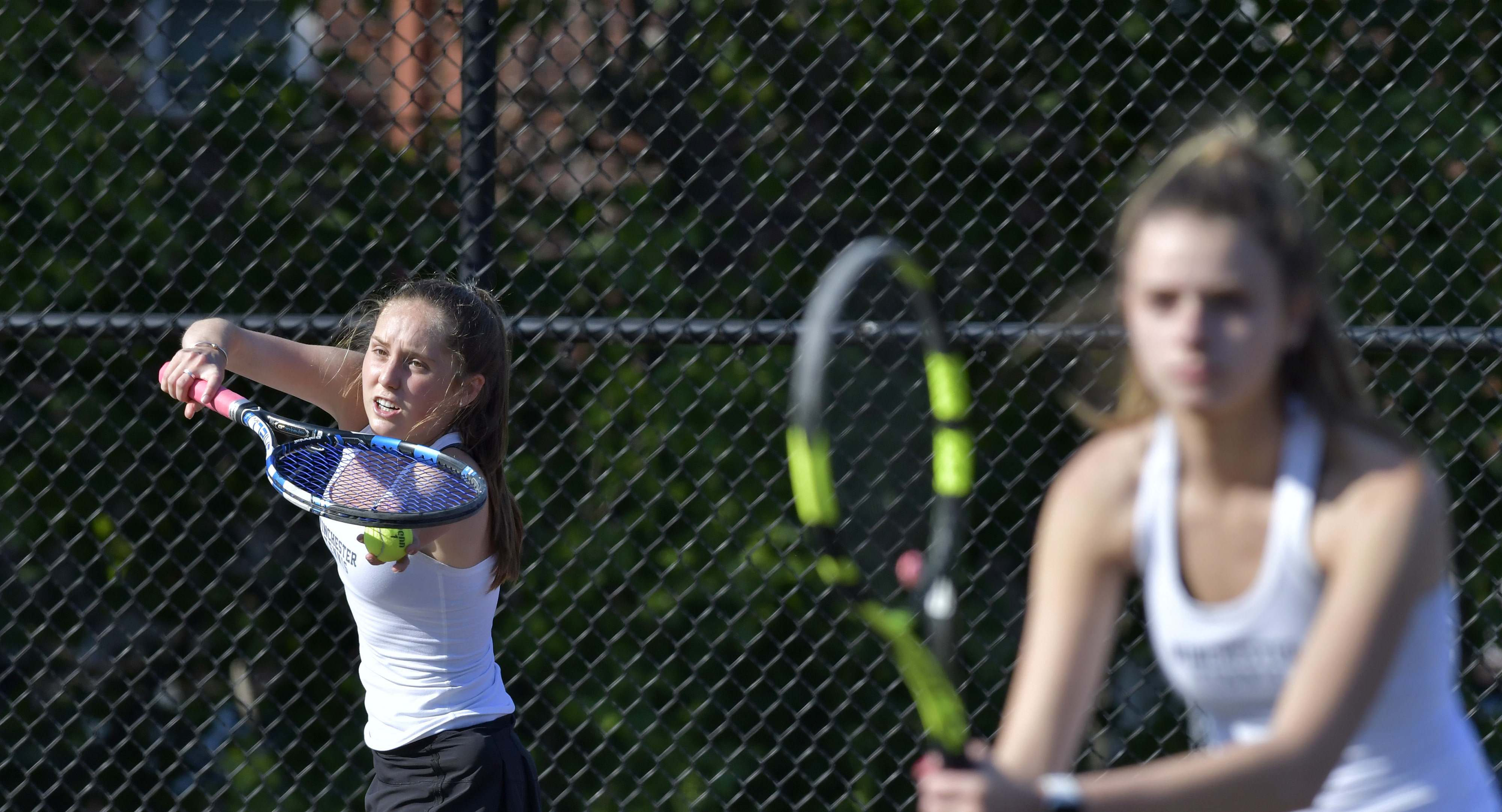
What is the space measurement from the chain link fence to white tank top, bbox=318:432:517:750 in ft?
3.07

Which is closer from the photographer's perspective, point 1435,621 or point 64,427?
point 1435,621

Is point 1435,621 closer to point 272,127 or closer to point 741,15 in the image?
point 741,15

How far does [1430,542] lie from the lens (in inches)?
45.0

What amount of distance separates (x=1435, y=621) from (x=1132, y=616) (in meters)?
2.18

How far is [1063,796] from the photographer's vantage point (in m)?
1.11

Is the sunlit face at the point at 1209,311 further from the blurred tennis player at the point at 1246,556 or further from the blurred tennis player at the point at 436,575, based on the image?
the blurred tennis player at the point at 436,575

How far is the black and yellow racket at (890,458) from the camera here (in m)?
1.25

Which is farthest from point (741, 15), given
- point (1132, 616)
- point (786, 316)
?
point (1132, 616)

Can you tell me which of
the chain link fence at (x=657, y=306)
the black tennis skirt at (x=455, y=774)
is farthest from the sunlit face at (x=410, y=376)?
the chain link fence at (x=657, y=306)

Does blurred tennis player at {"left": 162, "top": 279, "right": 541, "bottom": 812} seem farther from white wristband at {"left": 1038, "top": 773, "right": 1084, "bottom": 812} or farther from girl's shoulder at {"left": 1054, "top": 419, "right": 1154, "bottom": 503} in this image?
white wristband at {"left": 1038, "top": 773, "right": 1084, "bottom": 812}

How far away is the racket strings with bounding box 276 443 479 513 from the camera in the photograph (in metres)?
2.13

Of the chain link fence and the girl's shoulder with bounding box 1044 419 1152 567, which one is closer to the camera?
the girl's shoulder with bounding box 1044 419 1152 567

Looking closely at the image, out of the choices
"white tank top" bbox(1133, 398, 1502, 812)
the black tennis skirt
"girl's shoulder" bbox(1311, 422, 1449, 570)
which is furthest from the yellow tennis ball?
"girl's shoulder" bbox(1311, 422, 1449, 570)

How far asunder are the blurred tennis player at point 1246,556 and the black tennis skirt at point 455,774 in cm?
115
